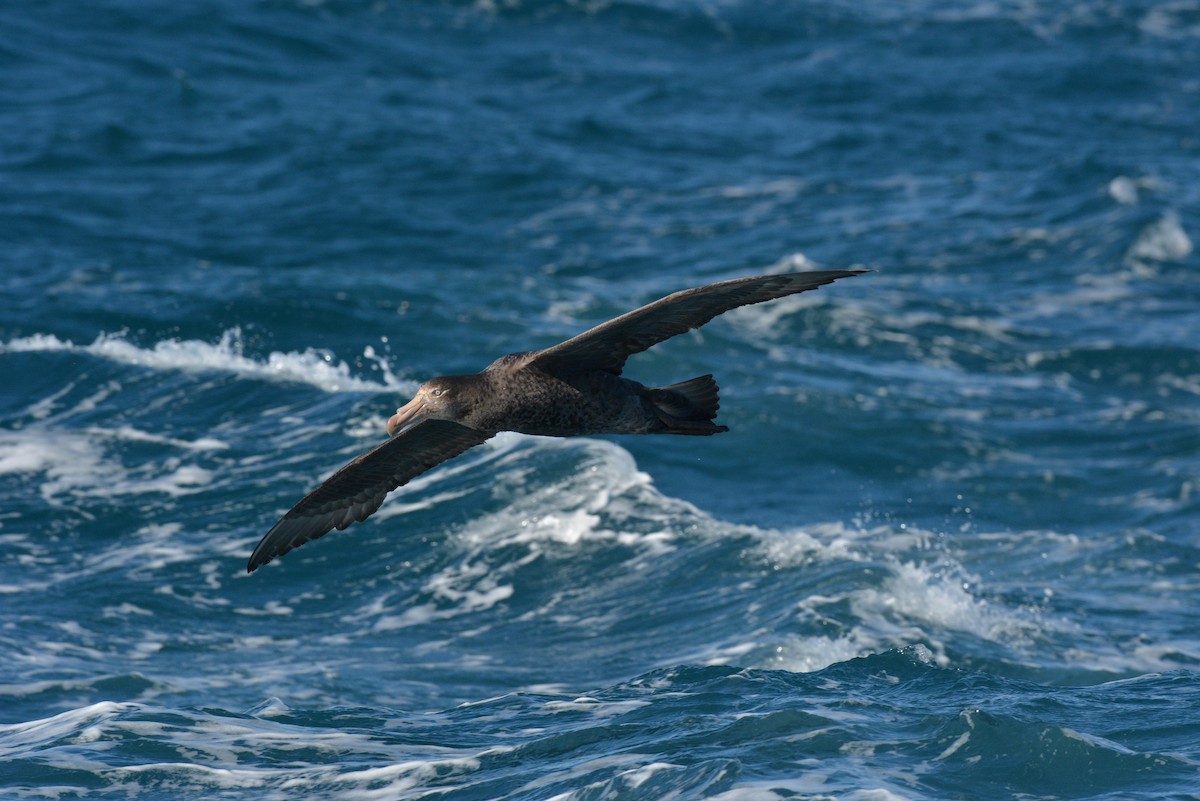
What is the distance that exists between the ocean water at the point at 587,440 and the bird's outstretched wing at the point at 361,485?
4.69 ft

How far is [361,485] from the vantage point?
12469mm

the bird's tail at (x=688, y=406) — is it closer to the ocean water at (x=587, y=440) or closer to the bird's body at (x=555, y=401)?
the bird's body at (x=555, y=401)

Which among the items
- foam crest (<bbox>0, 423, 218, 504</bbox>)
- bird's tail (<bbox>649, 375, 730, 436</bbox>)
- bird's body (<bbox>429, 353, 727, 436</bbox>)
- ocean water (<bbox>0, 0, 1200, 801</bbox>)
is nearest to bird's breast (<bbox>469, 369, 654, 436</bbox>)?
bird's body (<bbox>429, 353, 727, 436</bbox>)

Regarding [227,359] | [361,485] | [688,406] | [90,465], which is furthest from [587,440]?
[688,406]

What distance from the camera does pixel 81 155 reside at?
29281mm

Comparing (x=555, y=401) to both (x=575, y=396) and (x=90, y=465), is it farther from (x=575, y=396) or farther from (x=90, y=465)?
(x=90, y=465)

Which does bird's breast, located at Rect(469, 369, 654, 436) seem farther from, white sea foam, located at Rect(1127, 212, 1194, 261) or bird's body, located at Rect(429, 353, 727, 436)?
white sea foam, located at Rect(1127, 212, 1194, 261)

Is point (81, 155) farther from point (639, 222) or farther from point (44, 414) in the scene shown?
point (44, 414)

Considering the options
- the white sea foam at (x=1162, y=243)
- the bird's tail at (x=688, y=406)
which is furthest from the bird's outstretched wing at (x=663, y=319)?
the white sea foam at (x=1162, y=243)

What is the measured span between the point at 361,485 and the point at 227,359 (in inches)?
341

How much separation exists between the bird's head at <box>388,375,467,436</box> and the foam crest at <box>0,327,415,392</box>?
916 centimetres

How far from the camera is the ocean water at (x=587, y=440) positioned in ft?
39.5

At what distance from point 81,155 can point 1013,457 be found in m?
17.5

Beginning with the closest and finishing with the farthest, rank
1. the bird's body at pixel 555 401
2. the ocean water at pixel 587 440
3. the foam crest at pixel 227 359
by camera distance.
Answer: the bird's body at pixel 555 401 < the ocean water at pixel 587 440 < the foam crest at pixel 227 359
